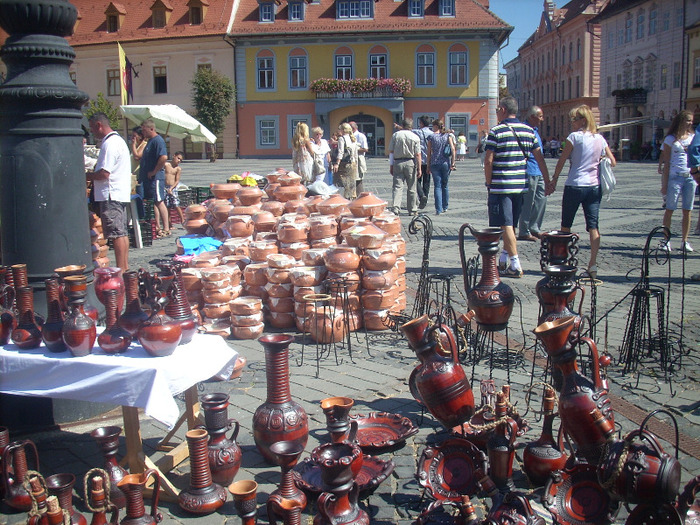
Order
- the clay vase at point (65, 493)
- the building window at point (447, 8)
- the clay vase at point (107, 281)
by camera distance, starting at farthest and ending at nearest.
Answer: the building window at point (447, 8) < the clay vase at point (107, 281) < the clay vase at point (65, 493)

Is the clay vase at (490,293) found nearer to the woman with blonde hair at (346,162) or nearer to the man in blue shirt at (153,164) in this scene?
the man in blue shirt at (153,164)

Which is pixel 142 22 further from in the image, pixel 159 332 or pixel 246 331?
pixel 159 332

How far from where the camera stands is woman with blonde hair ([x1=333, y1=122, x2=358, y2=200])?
12.4m

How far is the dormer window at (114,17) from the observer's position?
39.9 m

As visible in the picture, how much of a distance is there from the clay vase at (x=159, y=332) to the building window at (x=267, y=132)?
124 ft

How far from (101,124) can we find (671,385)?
20.0ft

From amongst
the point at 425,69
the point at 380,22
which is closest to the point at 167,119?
the point at 380,22

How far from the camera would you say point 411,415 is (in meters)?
4.15

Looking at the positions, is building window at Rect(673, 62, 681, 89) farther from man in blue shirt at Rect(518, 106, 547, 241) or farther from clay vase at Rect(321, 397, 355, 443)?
clay vase at Rect(321, 397, 355, 443)

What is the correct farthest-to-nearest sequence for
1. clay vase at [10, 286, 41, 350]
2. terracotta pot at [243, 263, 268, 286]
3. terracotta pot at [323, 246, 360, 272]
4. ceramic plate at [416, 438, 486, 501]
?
terracotta pot at [243, 263, 268, 286], terracotta pot at [323, 246, 360, 272], clay vase at [10, 286, 41, 350], ceramic plate at [416, 438, 486, 501]

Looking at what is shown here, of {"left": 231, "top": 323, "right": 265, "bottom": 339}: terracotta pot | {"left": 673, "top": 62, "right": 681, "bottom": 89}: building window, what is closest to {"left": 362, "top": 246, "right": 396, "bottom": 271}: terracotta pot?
{"left": 231, "top": 323, "right": 265, "bottom": 339}: terracotta pot

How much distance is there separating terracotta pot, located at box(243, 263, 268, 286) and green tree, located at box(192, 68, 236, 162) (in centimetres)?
3113

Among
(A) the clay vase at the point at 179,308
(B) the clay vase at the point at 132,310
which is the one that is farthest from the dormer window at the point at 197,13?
(A) the clay vase at the point at 179,308

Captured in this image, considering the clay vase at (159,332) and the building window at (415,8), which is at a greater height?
the building window at (415,8)
